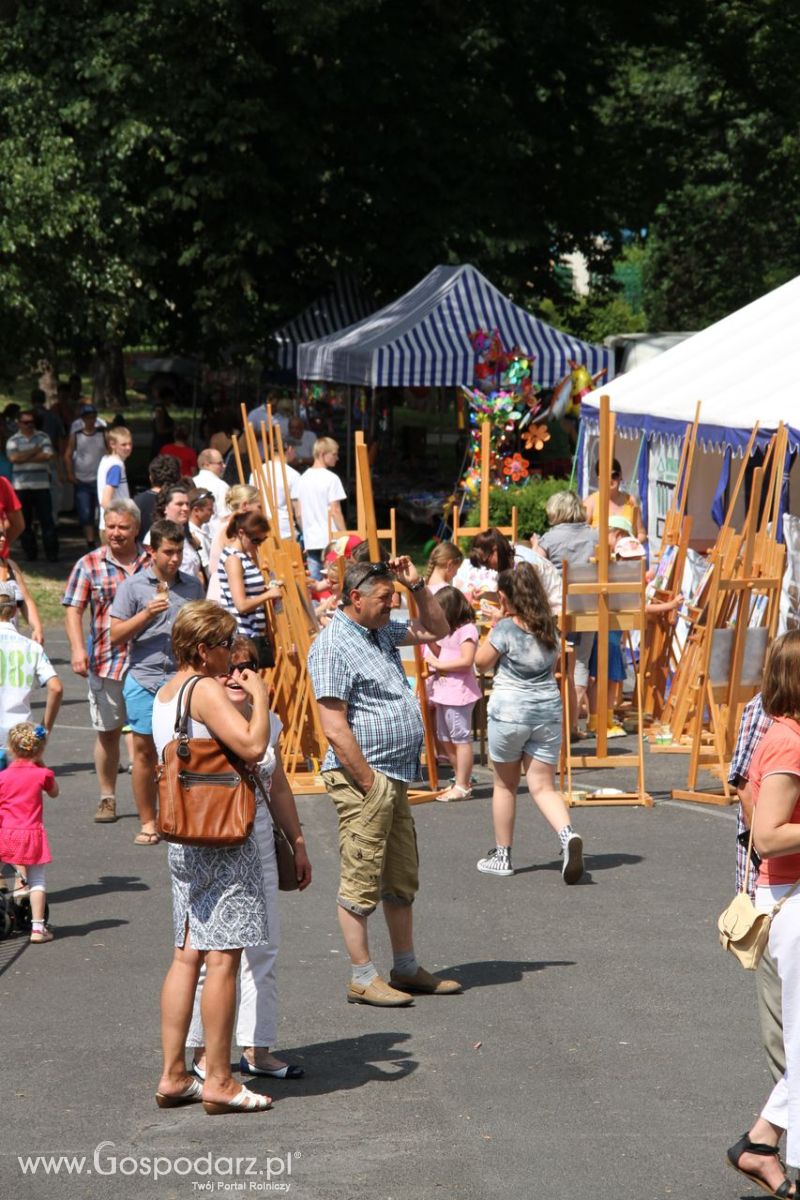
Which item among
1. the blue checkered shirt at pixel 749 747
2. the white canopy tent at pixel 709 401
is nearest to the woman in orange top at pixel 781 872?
the blue checkered shirt at pixel 749 747

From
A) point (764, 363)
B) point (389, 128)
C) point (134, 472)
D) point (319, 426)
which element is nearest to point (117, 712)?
point (764, 363)

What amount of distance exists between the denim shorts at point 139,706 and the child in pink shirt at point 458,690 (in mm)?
2079

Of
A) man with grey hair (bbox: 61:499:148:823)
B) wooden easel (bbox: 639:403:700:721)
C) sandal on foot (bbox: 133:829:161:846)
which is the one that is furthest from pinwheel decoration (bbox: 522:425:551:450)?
sandal on foot (bbox: 133:829:161:846)

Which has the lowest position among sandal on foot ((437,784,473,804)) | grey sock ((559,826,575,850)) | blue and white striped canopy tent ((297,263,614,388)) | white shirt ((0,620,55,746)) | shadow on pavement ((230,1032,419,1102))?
shadow on pavement ((230,1032,419,1102))

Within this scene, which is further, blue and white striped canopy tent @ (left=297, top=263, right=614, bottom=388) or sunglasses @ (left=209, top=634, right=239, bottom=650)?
blue and white striped canopy tent @ (left=297, top=263, right=614, bottom=388)

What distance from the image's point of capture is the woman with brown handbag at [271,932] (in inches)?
232

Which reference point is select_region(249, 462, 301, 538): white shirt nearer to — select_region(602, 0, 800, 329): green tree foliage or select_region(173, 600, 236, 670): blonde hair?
select_region(173, 600, 236, 670): blonde hair

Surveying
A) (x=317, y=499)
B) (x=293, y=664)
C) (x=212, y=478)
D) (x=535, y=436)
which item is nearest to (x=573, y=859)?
(x=293, y=664)

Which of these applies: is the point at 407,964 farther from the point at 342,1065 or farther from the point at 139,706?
the point at 139,706

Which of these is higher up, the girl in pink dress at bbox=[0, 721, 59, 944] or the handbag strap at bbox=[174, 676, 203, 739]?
the handbag strap at bbox=[174, 676, 203, 739]

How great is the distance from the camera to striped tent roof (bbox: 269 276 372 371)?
27.0 meters

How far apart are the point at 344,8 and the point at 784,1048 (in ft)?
70.6

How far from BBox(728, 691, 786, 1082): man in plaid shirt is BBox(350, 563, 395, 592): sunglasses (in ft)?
5.95

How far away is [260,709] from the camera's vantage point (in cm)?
575
